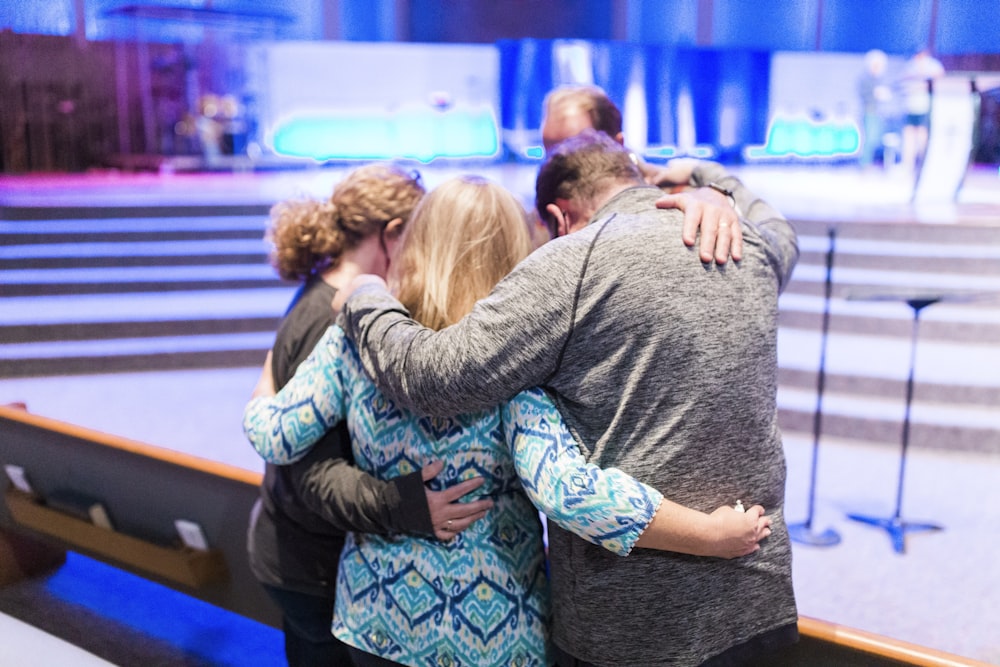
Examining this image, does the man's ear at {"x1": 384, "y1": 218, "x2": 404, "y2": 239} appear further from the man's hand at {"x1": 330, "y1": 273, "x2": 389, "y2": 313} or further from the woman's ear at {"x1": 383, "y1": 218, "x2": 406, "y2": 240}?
the man's hand at {"x1": 330, "y1": 273, "x2": 389, "y2": 313}

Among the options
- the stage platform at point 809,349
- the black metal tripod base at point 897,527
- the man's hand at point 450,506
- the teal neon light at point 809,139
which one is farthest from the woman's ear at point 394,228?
the teal neon light at point 809,139

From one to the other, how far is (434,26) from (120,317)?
7032mm

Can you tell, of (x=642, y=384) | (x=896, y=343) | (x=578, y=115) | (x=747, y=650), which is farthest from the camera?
(x=896, y=343)

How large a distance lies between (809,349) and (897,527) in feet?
5.36

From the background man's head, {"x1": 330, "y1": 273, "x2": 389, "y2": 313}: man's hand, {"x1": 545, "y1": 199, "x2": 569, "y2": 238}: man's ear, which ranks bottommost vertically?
{"x1": 330, "y1": 273, "x2": 389, "y2": 313}: man's hand

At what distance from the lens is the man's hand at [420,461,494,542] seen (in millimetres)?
1127

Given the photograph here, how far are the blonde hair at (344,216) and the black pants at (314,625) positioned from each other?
1.78 feet

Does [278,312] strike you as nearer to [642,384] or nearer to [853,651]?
[853,651]

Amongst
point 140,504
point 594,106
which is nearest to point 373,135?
point 140,504

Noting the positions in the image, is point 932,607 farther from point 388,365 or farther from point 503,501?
point 388,365

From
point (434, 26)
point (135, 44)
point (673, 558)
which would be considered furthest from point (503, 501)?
point (434, 26)

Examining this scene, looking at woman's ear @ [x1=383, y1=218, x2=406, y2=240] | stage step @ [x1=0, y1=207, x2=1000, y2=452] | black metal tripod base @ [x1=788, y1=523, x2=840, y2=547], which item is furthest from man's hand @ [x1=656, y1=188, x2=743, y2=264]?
stage step @ [x1=0, y1=207, x2=1000, y2=452]

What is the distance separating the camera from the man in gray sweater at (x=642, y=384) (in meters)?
1.00

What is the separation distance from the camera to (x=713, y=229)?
3.38 feet
